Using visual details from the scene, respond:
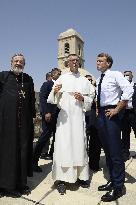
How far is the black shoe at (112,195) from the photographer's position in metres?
4.46

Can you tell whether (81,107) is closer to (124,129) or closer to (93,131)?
(93,131)

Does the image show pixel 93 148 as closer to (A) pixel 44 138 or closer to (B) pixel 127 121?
(A) pixel 44 138

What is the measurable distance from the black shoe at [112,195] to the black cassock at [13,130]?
1.26 m

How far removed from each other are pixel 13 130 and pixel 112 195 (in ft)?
5.86

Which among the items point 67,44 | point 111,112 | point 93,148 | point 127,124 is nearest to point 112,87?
point 111,112

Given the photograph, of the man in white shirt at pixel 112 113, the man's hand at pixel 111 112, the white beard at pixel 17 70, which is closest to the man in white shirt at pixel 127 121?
the man in white shirt at pixel 112 113

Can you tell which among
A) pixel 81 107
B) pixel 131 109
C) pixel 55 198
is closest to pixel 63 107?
pixel 81 107

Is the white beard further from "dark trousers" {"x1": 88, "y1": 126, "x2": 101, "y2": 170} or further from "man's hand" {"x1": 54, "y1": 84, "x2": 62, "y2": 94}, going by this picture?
"dark trousers" {"x1": 88, "y1": 126, "x2": 101, "y2": 170}

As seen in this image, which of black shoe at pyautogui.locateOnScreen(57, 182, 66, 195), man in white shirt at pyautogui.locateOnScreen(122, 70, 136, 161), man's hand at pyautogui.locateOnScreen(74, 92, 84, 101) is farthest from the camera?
man in white shirt at pyautogui.locateOnScreen(122, 70, 136, 161)

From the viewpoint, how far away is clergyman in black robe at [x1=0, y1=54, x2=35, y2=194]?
15.3 ft

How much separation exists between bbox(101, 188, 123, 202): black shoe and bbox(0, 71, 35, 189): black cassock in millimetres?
1262

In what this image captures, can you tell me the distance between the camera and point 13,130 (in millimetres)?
4699

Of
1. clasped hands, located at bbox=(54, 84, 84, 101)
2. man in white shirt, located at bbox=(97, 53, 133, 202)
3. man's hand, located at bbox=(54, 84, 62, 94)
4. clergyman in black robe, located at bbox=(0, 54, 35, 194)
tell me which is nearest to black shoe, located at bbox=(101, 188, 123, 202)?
man in white shirt, located at bbox=(97, 53, 133, 202)

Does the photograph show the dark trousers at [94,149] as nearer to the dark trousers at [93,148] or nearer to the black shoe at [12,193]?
the dark trousers at [93,148]
